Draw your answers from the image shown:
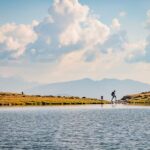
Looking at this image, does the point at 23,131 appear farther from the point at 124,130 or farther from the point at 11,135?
the point at 124,130

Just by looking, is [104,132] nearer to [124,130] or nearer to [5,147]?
[124,130]


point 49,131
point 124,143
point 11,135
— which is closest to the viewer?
point 124,143

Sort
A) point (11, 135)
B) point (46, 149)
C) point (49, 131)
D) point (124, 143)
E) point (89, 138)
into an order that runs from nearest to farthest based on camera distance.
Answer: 1. point (46, 149)
2. point (124, 143)
3. point (89, 138)
4. point (11, 135)
5. point (49, 131)

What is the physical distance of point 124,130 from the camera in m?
96.9

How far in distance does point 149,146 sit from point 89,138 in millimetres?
14136

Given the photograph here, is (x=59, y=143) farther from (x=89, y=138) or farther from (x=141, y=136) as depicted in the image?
(x=141, y=136)

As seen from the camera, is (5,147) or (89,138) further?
(89,138)

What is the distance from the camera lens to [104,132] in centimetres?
9262

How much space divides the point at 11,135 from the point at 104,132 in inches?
712

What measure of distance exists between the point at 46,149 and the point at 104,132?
975 inches

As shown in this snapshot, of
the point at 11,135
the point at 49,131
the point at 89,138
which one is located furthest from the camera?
the point at 49,131

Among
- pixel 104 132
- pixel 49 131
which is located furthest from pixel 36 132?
pixel 104 132

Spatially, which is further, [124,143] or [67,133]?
[67,133]

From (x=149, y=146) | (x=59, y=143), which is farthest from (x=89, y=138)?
(x=149, y=146)
